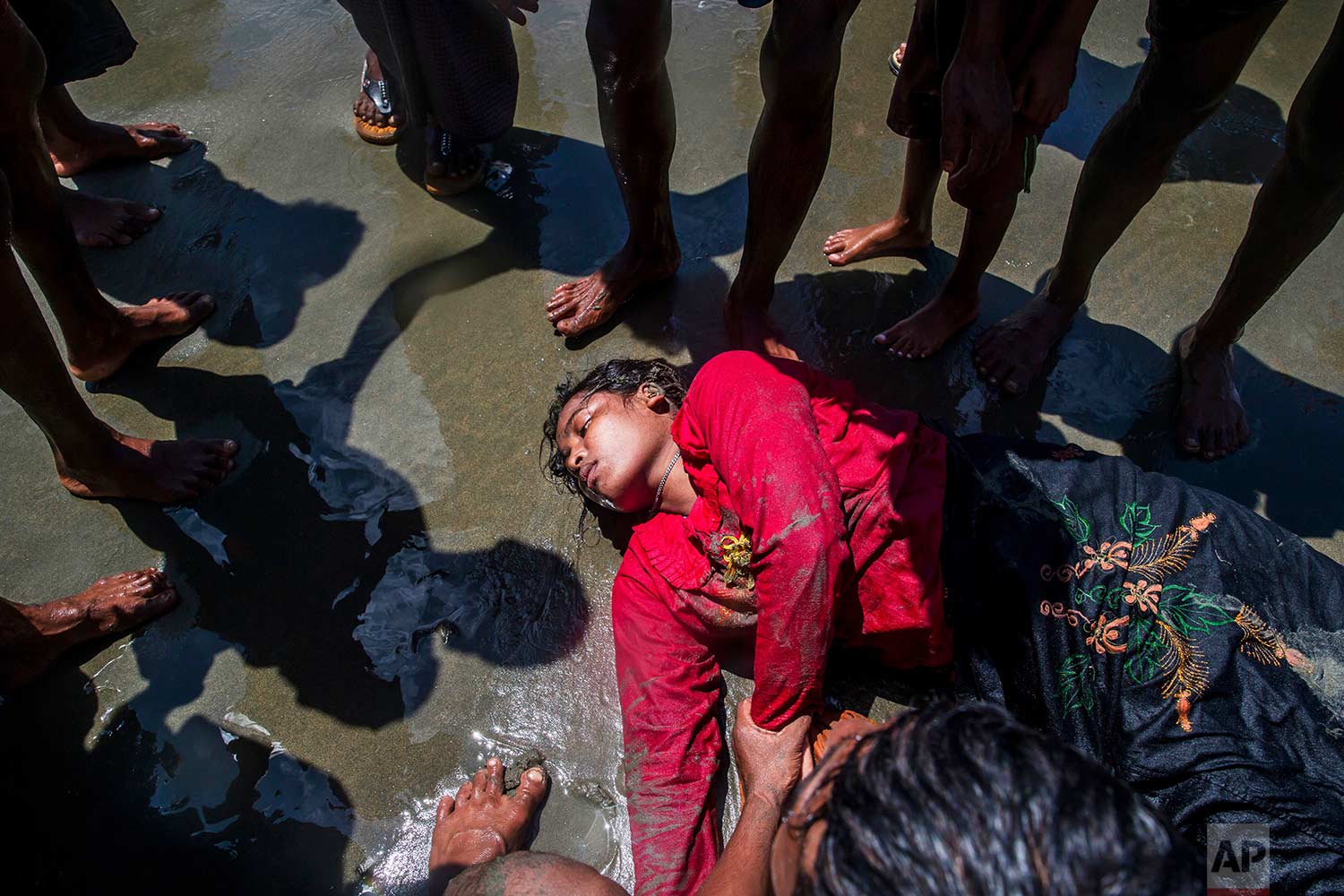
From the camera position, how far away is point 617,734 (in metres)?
2.12

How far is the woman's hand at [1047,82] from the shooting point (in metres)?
2.07

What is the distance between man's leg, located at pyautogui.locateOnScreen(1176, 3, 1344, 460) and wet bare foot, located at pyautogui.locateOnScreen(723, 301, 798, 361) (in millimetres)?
1245

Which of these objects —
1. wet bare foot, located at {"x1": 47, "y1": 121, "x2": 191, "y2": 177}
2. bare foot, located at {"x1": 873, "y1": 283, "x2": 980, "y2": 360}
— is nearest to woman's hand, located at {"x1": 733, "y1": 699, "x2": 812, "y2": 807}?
bare foot, located at {"x1": 873, "y1": 283, "x2": 980, "y2": 360}

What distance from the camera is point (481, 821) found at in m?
1.94

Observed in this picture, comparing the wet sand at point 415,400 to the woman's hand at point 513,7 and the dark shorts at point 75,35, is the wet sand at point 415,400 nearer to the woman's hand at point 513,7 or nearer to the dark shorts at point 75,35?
the dark shorts at point 75,35

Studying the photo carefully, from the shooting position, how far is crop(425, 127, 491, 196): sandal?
317 centimetres

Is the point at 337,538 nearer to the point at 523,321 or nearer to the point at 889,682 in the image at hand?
the point at 523,321

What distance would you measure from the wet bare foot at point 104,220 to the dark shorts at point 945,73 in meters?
2.79

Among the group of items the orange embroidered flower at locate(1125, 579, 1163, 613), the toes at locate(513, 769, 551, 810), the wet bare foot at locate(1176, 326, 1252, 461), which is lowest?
the toes at locate(513, 769, 551, 810)

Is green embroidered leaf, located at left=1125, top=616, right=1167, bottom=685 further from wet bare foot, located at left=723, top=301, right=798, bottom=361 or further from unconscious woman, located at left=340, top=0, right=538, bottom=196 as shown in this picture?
unconscious woman, located at left=340, top=0, right=538, bottom=196

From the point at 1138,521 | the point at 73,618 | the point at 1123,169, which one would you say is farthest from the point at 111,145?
the point at 1138,521

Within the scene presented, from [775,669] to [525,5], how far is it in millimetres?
2205

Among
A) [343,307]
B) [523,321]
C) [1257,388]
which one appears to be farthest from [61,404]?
[1257,388]

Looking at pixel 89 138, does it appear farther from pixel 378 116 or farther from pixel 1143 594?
pixel 1143 594
